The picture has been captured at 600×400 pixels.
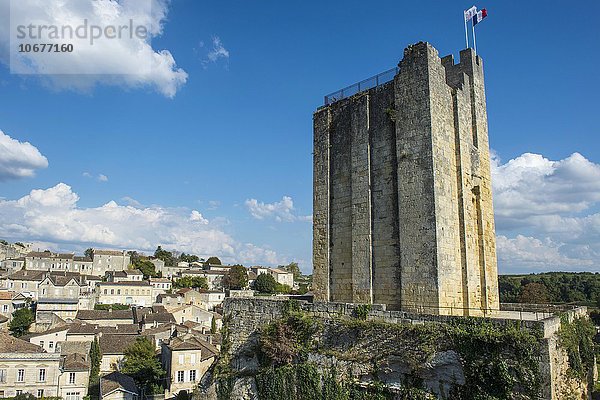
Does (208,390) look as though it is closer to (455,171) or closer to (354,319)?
(354,319)

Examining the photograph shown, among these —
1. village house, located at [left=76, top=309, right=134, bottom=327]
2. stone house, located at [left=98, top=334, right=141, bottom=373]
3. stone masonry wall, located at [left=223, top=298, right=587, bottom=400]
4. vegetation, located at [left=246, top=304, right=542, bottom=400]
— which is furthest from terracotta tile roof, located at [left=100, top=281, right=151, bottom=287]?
vegetation, located at [left=246, top=304, right=542, bottom=400]

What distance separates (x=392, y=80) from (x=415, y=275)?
7.48m

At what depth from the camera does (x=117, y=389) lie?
38750mm

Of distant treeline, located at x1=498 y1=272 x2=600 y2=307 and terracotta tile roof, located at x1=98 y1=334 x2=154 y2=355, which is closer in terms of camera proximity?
distant treeline, located at x1=498 y1=272 x2=600 y2=307

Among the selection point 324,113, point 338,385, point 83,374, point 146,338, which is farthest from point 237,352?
point 146,338

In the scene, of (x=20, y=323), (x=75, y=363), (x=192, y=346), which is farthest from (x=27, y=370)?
(x=20, y=323)

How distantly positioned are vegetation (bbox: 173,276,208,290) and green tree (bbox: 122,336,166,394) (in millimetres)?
48587

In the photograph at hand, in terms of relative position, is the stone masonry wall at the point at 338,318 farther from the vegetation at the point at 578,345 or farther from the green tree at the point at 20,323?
the green tree at the point at 20,323

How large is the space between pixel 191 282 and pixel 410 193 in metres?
90.6

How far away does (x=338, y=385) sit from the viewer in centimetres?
1345

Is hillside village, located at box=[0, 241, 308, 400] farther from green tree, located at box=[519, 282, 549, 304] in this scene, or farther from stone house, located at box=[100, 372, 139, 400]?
green tree, located at box=[519, 282, 549, 304]

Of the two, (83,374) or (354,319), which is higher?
(354,319)

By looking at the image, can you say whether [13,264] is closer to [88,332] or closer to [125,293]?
[125,293]

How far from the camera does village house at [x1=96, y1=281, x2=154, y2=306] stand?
79.4m
